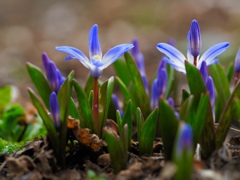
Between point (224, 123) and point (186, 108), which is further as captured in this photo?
point (224, 123)

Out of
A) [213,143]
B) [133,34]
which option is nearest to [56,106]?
[213,143]

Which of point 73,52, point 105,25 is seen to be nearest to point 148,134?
point 73,52

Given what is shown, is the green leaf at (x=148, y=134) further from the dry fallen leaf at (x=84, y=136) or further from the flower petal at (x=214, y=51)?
the flower petal at (x=214, y=51)

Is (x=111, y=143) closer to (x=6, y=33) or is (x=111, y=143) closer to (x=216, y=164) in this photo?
(x=216, y=164)

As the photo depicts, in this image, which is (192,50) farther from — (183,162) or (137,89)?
(183,162)

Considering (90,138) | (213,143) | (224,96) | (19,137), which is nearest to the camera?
(213,143)

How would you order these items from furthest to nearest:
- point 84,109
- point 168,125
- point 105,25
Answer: point 105,25 < point 84,109 < point 168,125

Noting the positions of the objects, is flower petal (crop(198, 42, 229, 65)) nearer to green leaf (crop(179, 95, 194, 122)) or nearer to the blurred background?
green leaf (crop(179, 95, 194, 122))

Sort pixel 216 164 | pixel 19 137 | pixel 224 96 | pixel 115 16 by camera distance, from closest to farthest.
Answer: pixel 216 164, pixel 224 96, pixel 19 137, pixel 115 16
